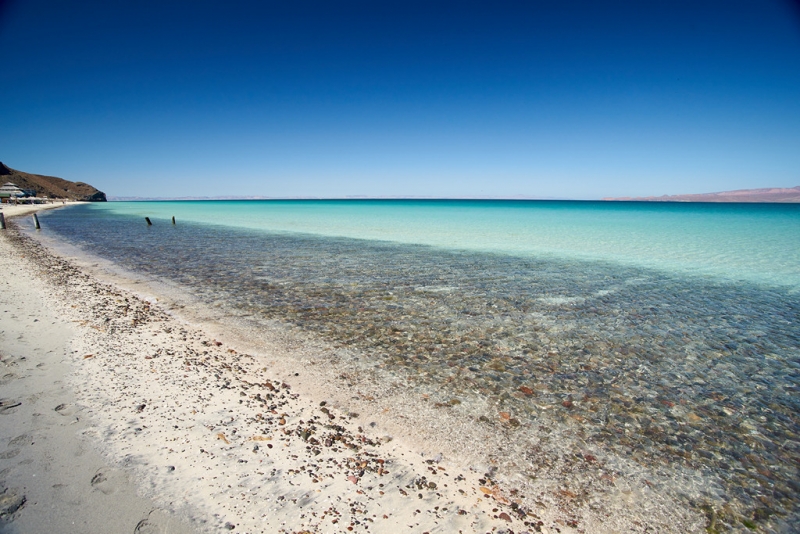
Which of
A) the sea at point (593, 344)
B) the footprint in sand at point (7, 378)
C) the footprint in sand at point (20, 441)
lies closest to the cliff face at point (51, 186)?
the sea at point (593, 344)

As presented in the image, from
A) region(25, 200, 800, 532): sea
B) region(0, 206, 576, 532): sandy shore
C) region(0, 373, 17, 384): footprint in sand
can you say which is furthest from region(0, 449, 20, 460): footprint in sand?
region(25, 200, 800, 532): sea

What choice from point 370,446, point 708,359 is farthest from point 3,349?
point 708,359

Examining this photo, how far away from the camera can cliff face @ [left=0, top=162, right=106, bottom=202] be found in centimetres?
10212

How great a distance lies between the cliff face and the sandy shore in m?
129

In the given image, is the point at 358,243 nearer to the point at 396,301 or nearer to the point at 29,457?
the point at 396,301

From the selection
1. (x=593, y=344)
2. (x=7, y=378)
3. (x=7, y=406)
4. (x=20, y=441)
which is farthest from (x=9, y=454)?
(x=593, y=344)

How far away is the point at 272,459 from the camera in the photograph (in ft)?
13.3

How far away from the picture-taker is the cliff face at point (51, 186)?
102125 mm

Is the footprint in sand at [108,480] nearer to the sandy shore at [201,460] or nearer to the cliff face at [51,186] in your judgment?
the sandy shore at [201,460]

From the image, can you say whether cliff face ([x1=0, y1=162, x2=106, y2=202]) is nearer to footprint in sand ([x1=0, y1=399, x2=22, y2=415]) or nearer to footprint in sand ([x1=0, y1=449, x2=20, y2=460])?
footprint in sand ([x1=0, y1=399, x2=22, y2=415])

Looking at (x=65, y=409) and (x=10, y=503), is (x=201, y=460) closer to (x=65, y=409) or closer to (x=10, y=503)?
(x=10, y=503)

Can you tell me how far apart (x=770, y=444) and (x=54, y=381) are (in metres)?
9.78

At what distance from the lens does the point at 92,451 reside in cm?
403

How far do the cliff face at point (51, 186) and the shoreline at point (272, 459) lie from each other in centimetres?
12909
